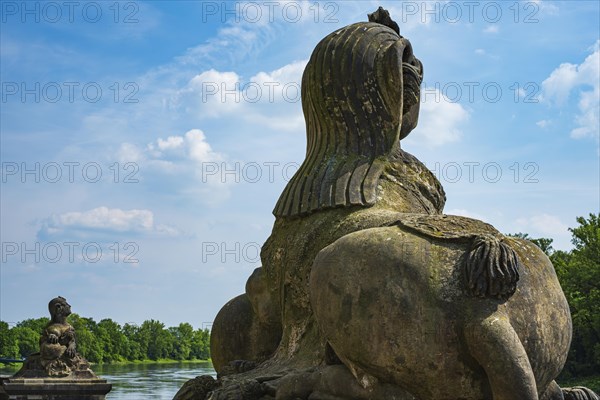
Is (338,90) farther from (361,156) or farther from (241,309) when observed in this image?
(241,309)

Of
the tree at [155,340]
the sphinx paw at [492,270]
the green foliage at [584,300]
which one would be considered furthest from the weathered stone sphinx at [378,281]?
the tree at [155,340]

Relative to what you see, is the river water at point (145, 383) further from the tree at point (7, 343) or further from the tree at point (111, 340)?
the tree at point (7, 343)

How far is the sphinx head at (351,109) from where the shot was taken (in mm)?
5328

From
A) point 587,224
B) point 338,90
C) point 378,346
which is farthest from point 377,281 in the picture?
point 587,224

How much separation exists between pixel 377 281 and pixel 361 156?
1239 millimetres

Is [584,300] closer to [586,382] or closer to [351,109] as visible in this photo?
[586,382]

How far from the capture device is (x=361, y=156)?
542cm

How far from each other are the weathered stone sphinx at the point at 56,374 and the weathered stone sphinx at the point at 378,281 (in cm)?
1098

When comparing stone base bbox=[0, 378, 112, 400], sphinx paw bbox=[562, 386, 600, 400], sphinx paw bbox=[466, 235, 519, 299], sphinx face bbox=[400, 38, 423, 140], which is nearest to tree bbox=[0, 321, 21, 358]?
stone base bbox=[0, 378, 112, 400]

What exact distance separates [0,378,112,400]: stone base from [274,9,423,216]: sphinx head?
11.5 metres

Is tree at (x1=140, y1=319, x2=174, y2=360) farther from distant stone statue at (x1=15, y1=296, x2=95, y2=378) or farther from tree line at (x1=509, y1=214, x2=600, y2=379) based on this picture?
distant stone statue at (x1=15, y1=296, x2=95, y2=378)

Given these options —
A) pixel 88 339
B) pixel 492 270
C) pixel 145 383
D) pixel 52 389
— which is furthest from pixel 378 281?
pixel 88 339

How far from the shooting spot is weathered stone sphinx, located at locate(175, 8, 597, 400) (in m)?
4.25

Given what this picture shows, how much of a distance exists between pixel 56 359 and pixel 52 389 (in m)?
0.66
